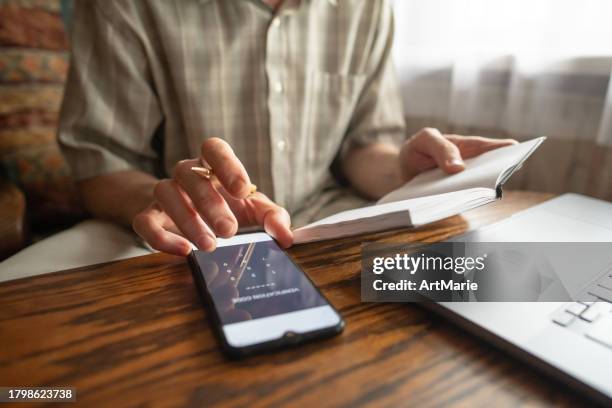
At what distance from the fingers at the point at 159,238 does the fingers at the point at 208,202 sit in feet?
0.12

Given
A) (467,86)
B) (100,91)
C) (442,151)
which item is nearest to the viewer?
(442,151)

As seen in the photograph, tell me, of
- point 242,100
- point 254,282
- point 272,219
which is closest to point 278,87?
point 242,100

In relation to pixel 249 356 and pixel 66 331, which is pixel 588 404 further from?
pixel 66 331

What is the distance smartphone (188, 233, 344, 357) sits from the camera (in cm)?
26

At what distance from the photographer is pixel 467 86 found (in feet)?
2.86

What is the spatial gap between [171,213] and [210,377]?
20 cm

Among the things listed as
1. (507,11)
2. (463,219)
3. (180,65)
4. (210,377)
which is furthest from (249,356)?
(507,11)

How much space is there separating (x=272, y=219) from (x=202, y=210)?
8cm

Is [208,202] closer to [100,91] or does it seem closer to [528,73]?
[100,91]

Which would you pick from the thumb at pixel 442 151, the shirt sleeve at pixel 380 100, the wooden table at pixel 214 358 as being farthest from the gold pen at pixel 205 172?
the shirt sleeve at pixel 380 100

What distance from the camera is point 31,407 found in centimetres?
22

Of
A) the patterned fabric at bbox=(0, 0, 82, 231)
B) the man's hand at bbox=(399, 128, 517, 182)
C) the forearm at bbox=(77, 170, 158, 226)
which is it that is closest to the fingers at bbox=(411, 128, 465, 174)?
the man's hand at bbox=(399, 128, 517, 182)

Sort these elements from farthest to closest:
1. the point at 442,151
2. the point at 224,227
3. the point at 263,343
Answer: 1. the point at 442,151
2. the point at 224,227
3. the point at 263,343

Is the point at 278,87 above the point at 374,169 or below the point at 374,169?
above
